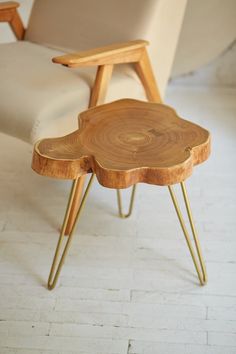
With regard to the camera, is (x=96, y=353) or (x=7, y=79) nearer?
(x=96, y=353)

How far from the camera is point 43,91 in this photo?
164cm

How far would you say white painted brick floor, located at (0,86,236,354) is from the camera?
1380 millimetres

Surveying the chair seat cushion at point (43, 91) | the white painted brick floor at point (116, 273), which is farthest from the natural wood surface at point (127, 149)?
the white painted brick floor at point (116, 273)

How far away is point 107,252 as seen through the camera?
5.44ft

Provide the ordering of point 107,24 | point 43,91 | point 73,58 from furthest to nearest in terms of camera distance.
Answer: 1. point 107,24
2. point 43,91
3. point 73,58

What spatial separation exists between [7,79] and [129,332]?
89 cm

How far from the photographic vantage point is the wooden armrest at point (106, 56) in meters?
1.53

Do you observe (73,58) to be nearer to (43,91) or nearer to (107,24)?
(43,91)

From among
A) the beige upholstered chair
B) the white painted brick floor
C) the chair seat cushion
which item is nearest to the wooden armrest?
the beige upholstered chair

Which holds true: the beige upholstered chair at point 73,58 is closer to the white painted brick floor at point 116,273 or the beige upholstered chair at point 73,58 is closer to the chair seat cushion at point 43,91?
the chair seat cushion at point 43,91

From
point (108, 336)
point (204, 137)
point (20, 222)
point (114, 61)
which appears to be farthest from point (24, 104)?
point (108, 336)

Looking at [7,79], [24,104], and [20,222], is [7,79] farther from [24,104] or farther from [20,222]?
[20,222]

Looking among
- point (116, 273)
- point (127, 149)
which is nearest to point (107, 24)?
point (127, 149)

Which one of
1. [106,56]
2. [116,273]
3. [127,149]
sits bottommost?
[116,273]
